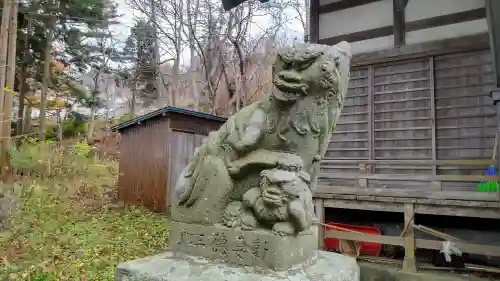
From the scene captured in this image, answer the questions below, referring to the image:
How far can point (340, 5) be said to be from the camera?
23.6ft

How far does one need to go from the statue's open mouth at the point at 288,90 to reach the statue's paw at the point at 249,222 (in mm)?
704

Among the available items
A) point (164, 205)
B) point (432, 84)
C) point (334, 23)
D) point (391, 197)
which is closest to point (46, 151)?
point (164, 205)

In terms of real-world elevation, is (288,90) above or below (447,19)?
below

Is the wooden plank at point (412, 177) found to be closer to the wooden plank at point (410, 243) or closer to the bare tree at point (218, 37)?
the wooden plank at point (410, 243)

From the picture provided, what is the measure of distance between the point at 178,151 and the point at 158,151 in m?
0.49

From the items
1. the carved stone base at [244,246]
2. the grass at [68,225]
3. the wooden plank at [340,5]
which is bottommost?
the grass at [68,225]

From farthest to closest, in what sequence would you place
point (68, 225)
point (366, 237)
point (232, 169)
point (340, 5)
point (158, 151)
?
point (158, 151) < point (340, 5) < point (68, 225) < point (366, 237) < point (232, 169)

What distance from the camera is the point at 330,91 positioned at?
204cm

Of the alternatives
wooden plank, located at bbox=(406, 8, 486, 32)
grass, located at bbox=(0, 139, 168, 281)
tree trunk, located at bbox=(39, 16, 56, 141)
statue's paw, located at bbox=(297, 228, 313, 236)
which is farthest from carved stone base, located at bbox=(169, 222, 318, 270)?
tree trunk, located at bbox=(39, 16, 56, 141)

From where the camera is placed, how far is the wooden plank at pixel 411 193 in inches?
203

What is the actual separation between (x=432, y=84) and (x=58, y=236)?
22.7 ft

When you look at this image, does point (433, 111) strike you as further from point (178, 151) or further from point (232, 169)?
point (178, 151)

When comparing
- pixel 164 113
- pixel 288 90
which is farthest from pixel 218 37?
pixel 288 90

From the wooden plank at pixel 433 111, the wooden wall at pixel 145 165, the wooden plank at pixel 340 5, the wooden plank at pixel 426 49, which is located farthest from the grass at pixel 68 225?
the wooden plank at pixel 340 5
